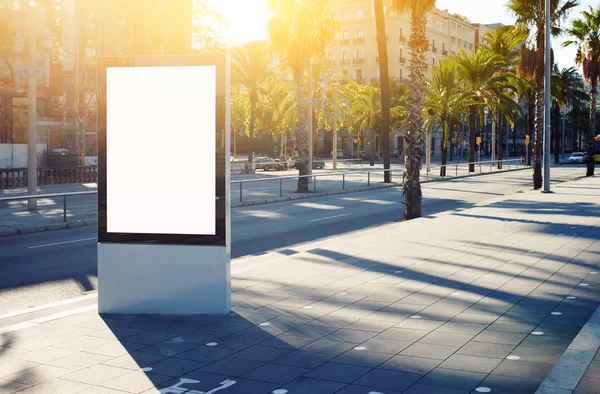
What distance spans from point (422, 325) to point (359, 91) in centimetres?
6644

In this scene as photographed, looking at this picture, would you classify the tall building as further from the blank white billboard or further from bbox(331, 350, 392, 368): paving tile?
bbox(331, 350, 392, 368): paving tile

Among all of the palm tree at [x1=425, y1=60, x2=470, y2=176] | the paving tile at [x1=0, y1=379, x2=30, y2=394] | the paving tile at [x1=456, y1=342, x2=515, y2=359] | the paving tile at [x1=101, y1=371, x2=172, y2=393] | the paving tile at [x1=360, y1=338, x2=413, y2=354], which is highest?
the palm tree at [x1=425, y1=60, x2=470, y2=176]

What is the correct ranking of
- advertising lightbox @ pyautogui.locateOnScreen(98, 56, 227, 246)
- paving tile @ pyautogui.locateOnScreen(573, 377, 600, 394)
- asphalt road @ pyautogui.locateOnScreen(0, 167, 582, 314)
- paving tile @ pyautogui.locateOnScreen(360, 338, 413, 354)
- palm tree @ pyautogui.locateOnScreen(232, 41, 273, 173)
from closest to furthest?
paving tile @ pyautogui.locateOnScreen(573, 377, 600, 394), paving tile @ pyautogui.locateOnScreen(360, 338, 413, 354), advertising lightbox @ pyautogui.locateOnScreen(98, 56, 227, 246), asphalt road @ pyautogui.locateOnScreen(0, 167, 582, 314), palm tree @ pyautogui.locateOnScreen(232, 41, 273, 173)

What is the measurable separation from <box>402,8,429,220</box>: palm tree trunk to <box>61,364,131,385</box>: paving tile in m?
14.4

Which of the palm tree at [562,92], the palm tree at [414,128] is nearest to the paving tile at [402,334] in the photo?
the palm tree at [414,128]

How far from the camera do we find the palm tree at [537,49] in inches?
1202

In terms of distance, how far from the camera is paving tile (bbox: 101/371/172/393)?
5.26 m

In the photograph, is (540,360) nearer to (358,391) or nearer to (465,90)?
(358,391)

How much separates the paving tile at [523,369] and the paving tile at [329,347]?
1319 millimetres

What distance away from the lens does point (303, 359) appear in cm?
596

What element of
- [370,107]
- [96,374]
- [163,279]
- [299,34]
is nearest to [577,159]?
[370,107]

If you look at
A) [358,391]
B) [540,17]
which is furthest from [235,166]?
[358,391]

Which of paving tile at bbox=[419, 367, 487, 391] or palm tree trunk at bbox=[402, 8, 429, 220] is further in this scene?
palm tree trunk at bbox=[402, 8, 429, 220]

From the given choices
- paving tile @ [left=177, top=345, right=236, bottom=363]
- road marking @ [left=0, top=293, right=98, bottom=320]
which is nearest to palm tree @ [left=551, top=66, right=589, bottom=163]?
road marking @ [left=0, top=293, right=98, bottom=320]
